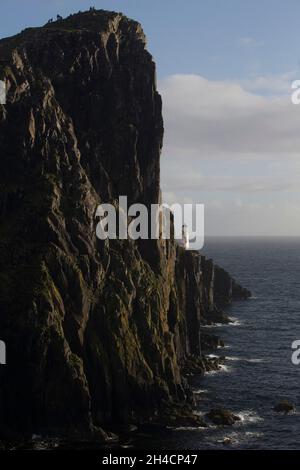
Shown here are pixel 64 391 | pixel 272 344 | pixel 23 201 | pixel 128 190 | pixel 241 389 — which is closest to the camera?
pixel 64 391

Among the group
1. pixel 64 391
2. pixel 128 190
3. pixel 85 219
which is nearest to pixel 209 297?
pixel 128 190

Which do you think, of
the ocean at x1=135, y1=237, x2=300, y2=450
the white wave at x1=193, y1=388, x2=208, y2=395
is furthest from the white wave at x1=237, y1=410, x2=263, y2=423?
the white wave at x1=193, y1=388, x2=208, y2=395

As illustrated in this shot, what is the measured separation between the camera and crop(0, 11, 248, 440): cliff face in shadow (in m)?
89.9

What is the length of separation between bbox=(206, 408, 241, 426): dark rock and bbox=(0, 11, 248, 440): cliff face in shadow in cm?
857

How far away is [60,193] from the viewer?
107 metres

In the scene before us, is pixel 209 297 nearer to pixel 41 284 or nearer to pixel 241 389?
pixel 241 389

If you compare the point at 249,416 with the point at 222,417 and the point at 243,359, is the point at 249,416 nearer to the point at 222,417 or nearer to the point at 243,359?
the point at 222,417

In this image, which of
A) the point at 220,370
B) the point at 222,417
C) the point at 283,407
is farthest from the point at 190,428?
the point at 220,370

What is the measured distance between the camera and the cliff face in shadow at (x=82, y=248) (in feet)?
295

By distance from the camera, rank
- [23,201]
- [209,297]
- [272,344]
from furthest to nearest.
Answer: [209,297] → [272,344] → [23,201]

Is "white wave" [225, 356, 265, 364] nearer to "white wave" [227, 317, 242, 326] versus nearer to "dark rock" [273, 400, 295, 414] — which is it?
"dark rock" [273, 400, 295, 414]

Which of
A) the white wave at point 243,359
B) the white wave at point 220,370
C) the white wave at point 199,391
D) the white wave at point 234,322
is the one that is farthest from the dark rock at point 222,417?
the white wave at point 234,322

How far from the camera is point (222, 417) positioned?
95.1 meters
